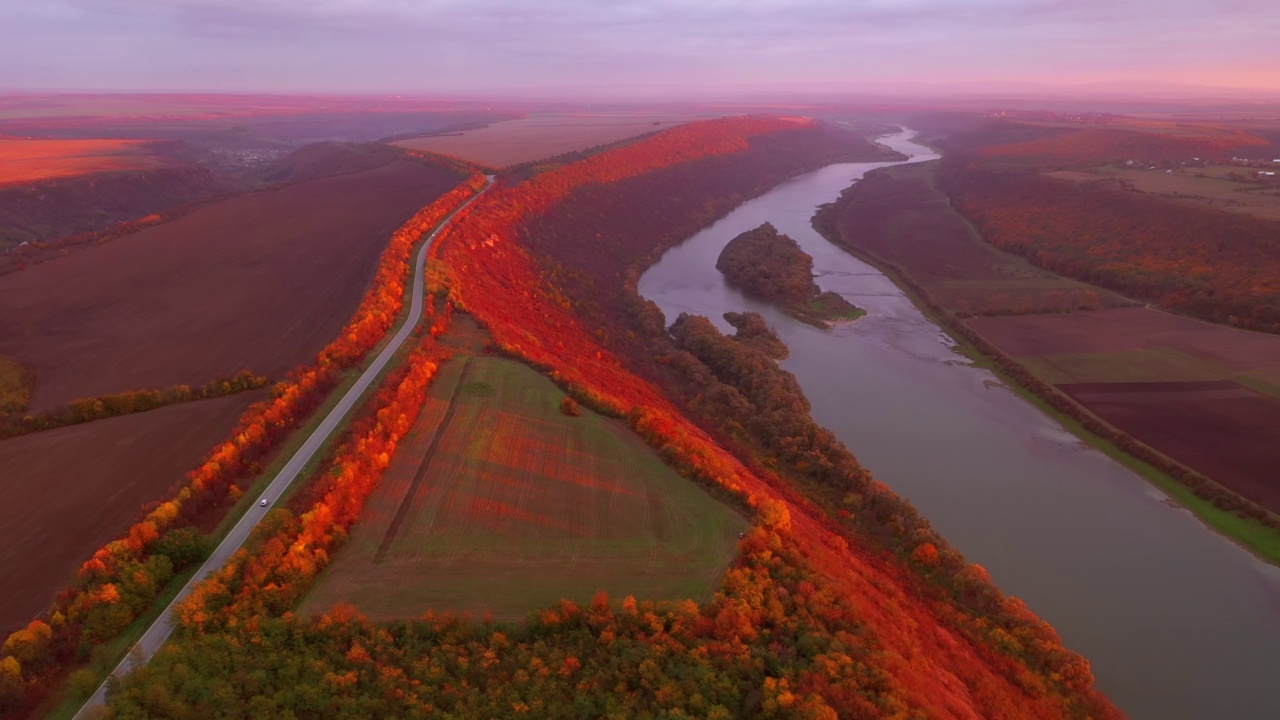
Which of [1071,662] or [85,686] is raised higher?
[85,686]

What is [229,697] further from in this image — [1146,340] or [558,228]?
[558,228]

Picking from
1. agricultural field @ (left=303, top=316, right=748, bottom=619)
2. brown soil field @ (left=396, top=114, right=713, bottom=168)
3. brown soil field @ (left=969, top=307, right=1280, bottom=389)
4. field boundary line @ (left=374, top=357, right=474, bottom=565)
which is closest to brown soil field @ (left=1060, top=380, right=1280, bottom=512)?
brown soil field @ (left=969, top=307, right=1280, bottom=389)

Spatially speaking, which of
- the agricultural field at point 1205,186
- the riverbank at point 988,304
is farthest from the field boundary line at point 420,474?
the agricultural field at point 1205,186

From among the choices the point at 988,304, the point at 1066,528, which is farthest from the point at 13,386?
the point at 988,304

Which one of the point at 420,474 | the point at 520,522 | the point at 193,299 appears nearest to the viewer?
the point at 520,522

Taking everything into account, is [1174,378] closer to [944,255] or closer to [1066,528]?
[1066,528]

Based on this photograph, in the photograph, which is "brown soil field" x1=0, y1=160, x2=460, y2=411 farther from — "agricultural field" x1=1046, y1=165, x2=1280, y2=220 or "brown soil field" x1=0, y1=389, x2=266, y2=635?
"agricultural field" x1=1046, y1=165, x2=1280, y2=220

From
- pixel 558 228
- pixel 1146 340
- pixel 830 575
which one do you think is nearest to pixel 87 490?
pixel 830 575
